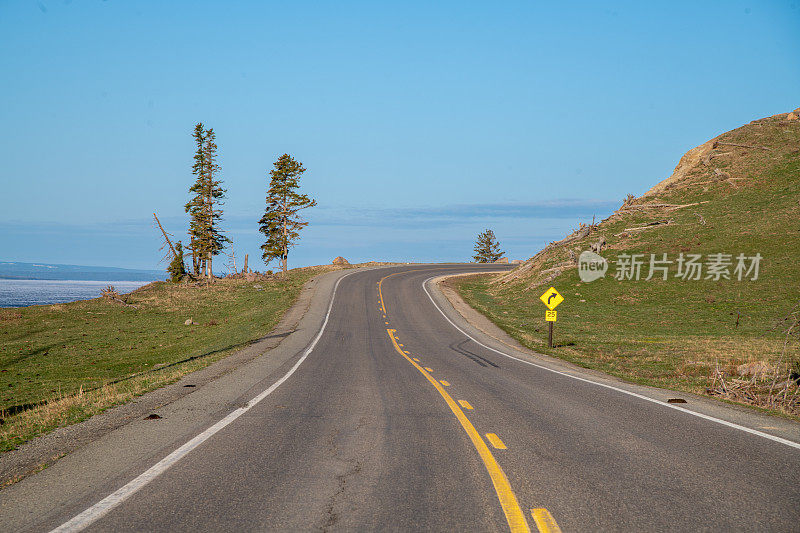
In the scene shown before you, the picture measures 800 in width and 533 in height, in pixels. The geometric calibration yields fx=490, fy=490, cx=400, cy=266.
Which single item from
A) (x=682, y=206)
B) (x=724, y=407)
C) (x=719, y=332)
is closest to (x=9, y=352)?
(x=724, y=407)

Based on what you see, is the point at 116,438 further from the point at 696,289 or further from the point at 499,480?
the point at 696,289

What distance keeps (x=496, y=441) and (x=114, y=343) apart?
29442 millimetres

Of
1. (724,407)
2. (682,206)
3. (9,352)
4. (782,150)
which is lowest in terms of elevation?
(9,352)

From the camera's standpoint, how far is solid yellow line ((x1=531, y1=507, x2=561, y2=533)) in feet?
13.5

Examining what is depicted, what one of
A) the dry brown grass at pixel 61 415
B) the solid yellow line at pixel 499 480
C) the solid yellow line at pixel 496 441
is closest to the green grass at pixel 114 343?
the dry brown grass at pixel 61 415

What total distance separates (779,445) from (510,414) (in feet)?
12.3

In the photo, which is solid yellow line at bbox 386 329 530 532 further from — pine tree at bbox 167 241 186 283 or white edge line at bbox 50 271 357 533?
pine tree at bbox 167 241 186 283

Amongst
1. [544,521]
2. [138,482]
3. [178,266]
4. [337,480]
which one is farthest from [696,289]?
[178,266]

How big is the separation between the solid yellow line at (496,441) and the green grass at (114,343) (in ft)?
21.6

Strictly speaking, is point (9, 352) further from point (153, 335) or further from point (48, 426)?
point (48, 426)

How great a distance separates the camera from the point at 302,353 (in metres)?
17.8

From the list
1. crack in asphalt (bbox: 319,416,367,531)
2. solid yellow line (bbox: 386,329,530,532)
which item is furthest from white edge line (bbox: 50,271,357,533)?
solid yellow line (bbox: 386,329,530,532)

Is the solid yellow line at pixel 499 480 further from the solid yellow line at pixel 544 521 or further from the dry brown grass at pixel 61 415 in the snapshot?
the dry brown grass at pixel 61 415

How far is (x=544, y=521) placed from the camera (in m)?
4.26
